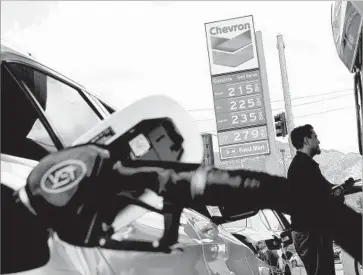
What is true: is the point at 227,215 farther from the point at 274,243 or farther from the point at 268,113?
the point at 268,113

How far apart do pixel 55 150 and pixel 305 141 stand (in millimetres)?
2395

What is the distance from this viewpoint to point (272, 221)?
24.6ft

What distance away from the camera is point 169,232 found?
4.66ft

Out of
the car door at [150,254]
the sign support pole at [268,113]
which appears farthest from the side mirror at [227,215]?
the sign support pole at [268,113]

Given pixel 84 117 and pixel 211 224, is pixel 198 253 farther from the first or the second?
pixel 84 117

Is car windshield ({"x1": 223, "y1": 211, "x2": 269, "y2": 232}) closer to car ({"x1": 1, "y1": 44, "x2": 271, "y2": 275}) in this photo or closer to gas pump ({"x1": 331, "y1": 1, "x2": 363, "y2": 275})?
car ({"x1": 1, "y1": 44, "x2": 271, "y2": 275})

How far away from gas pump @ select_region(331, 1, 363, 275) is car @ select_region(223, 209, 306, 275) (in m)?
3.64

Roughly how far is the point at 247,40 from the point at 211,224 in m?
26.7

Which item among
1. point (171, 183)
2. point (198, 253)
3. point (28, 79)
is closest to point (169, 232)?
point (171, 183)

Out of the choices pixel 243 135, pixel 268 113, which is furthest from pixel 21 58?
pixel 268 113

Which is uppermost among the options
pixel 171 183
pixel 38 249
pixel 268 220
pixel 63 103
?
pixel 63 103

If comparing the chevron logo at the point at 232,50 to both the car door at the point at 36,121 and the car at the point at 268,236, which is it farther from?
the car door at the point at 36,121

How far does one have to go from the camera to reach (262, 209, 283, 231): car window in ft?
24.2

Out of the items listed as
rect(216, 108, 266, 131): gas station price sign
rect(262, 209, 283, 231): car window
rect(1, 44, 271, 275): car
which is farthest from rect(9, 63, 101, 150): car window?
rect(216, 108, 266, 131): gas station price sign
